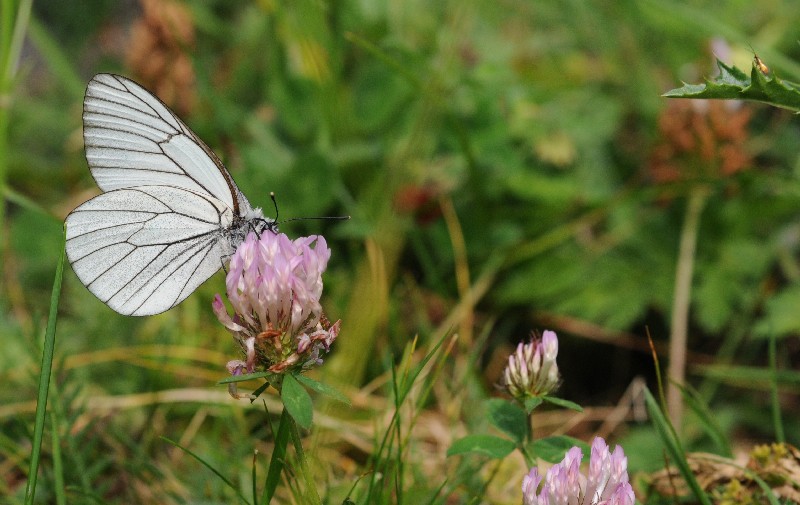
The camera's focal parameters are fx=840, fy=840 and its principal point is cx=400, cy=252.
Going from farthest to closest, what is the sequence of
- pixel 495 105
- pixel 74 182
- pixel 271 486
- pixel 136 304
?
1. pixel 74 182
2. pixel 495 105
3. pixel 136 304
4. pixel 271 486

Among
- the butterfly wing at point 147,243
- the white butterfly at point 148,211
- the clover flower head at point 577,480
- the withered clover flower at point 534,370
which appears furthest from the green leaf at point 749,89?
the butterfly wing at point 147,243

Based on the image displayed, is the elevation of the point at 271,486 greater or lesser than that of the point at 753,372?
greater

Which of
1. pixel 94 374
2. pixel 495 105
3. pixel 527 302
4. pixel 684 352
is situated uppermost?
pixel 495 105

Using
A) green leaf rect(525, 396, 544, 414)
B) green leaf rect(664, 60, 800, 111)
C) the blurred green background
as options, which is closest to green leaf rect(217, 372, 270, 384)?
green leaf rect(525, 396, 544, 414)

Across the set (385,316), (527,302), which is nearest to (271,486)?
(385,316)

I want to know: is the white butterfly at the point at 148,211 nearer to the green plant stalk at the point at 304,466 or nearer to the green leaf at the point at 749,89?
the green plant stalk at the point at 304,466

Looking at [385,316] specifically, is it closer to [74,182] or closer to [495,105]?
[495,105]

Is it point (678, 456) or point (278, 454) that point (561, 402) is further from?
point (278, 454)

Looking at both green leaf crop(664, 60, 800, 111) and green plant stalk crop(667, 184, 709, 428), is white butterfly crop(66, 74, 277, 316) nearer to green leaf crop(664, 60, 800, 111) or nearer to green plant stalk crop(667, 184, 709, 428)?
green leaf crop(664, 60, 800, 111)

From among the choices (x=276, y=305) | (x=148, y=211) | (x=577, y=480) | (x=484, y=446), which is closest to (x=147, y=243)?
(x=148, y=211)
